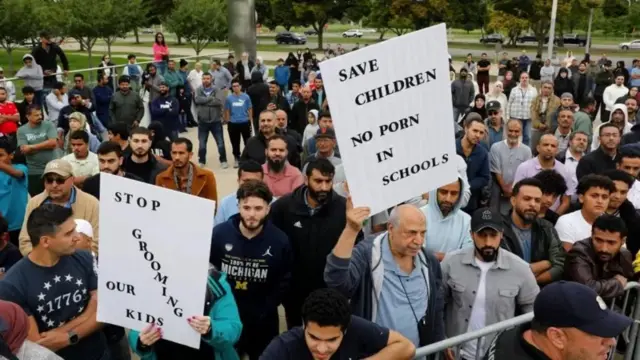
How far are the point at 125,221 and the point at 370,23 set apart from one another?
2079 inches

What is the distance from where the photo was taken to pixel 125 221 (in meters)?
3.23

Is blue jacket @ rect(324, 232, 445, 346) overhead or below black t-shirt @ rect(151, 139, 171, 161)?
overhead

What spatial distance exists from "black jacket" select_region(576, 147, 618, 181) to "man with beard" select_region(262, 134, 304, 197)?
9.71ft

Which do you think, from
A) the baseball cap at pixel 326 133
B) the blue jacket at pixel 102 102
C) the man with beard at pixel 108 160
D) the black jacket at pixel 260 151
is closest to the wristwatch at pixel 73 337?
the man with beard at pixel 108 160

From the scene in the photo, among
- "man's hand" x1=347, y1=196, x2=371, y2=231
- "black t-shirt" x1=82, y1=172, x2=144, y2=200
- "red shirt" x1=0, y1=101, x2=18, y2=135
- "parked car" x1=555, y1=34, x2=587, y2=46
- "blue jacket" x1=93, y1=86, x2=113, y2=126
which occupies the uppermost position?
"man's hand" x1=347, y1=196, x2=371, y2=231

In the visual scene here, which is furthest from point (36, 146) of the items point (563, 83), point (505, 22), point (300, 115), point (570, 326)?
point (505, 22)

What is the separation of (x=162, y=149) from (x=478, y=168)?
3916 millimetres

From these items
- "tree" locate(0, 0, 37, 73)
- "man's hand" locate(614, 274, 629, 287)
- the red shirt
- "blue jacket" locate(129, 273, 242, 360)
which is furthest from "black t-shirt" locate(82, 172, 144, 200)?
"tree" locate(0, 0, 37, 73)

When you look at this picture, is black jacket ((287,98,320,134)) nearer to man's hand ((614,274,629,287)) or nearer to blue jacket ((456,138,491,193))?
blue jacket ((456,138,491,193))

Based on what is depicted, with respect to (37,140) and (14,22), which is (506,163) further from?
(14,22)

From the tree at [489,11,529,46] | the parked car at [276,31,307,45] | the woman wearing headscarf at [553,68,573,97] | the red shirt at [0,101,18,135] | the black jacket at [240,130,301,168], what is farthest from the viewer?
the parked car at [276,31,307,45]

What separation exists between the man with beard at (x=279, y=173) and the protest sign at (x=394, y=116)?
9.39ft

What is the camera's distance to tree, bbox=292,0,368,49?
5175 centimetres

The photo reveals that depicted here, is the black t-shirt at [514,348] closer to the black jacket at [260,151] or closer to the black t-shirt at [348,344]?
the black t-shirt at [348,344]
